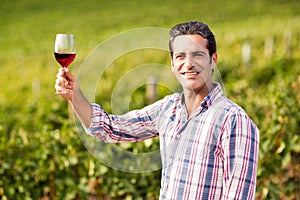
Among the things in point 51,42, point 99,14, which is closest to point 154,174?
point 51,42

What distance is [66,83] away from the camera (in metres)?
Result: 2.66

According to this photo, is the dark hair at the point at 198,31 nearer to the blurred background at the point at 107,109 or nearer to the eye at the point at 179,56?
the eye at the point at 179,56

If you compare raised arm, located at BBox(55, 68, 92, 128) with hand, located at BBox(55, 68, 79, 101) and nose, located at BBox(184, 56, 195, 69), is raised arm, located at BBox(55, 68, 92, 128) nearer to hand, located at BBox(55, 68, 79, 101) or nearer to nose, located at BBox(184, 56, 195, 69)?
hand, located at BBox(55, 68, 79, 101)

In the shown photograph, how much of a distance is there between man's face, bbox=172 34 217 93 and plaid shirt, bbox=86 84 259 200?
0.25 feet

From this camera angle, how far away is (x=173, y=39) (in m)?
2.61

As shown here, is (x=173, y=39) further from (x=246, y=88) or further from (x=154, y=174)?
(x=246, y=88)

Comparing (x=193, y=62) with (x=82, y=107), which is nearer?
(x=193, y=62)

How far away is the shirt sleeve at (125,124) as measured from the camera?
2836 millimetres

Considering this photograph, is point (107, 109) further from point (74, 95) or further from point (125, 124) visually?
point (74, 95)

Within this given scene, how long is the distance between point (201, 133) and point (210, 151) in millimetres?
84

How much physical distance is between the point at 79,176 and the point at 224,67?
9.85 m

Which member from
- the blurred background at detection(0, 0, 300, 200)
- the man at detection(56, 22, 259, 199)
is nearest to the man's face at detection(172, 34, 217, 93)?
the man at detection(56, 22, 259, 199)

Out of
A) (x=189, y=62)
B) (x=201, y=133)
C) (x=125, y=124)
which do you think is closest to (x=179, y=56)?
(x=189, y=62)

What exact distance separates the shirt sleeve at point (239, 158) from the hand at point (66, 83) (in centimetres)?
69
